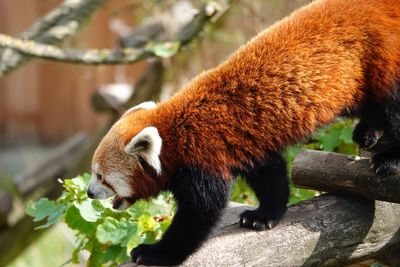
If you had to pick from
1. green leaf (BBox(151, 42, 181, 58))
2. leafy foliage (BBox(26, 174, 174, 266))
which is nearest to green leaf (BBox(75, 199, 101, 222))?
leafy foliage (BBox(26, 174, 174, 266))

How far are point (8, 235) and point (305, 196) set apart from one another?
2860 millimetres

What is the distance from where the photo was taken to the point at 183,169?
9.79 ft

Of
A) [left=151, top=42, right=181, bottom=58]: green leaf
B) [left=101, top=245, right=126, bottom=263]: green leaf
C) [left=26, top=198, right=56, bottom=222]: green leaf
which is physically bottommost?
[left=101, top=245, right=126, bottom=263]: green leaf

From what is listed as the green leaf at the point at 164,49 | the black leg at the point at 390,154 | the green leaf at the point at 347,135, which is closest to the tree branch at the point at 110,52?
the green leaf at the point at 164,49

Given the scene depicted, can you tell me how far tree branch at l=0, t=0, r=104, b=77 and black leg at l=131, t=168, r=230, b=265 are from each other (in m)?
2.15

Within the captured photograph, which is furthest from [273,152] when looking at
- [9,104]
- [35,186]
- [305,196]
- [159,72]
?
[9,104]

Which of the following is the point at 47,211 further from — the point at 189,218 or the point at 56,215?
the point at 189,218

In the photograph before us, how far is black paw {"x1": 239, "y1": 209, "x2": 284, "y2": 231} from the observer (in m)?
2.93

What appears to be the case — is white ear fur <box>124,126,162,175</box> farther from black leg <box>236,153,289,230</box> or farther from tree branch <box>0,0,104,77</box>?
tree branch <box>0,0,104,77</box>

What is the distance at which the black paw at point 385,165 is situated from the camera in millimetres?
2950

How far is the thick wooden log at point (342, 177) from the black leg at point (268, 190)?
0.08 m

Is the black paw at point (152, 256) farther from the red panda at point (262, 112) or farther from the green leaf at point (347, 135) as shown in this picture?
the green leaf at point (347, 135)

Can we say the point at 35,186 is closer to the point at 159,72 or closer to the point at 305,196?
the point at 159,72

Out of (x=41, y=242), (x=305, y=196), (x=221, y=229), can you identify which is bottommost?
(x=41, y=242)
